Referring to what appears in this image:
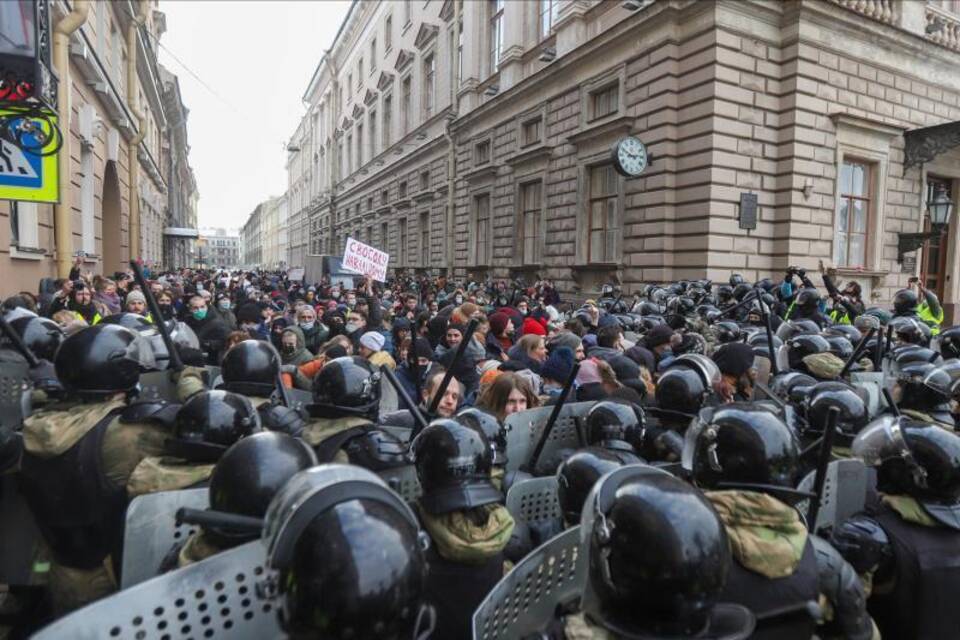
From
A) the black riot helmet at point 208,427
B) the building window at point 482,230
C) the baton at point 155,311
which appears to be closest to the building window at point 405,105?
the building window at point 482,230

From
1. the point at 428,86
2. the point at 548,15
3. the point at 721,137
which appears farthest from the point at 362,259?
the point at 428,86

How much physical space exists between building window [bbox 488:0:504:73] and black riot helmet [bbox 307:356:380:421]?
20.4m

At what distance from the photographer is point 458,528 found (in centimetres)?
190

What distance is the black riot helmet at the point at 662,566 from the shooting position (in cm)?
134

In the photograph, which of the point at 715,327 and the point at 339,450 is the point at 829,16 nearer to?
the point at 715,327

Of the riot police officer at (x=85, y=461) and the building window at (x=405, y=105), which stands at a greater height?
the building window at (x=405, y=105)

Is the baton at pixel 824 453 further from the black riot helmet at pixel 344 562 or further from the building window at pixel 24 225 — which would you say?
the building window at pixel 24 225

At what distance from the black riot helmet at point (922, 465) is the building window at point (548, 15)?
17.2 m

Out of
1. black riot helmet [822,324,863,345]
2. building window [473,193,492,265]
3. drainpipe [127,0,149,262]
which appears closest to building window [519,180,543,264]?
building window [473,193,492,265]

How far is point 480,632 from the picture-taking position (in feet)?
5.20

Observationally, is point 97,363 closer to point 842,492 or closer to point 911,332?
point 842,492

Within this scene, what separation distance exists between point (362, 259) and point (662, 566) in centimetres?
881

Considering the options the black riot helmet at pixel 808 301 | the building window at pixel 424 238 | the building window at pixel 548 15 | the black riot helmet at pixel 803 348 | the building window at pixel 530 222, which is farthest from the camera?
the building window at pixel 424 238

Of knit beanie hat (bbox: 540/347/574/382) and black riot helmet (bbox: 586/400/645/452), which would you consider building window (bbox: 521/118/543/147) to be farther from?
black riot helmet (bbox: 586/400/645/452)
